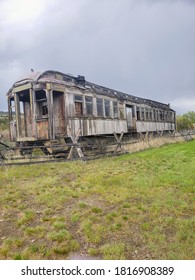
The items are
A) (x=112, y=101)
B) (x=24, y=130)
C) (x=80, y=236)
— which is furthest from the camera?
(x=112, y=101)

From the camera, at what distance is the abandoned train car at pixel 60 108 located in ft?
42.6

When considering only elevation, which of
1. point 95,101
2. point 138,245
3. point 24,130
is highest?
point 95,101

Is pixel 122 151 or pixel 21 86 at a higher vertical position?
pixel 21 86

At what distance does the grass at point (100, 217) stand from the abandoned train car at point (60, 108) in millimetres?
5754

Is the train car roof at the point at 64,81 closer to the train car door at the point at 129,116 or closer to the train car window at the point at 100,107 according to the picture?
the train car window at the point at 100,107

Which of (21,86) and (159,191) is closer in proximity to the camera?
(159,191)

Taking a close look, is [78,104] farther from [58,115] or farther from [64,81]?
[64,81]

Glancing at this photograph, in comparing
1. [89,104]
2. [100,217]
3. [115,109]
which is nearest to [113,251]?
[100,217]

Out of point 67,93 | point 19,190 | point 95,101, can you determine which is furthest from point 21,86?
point 19,190

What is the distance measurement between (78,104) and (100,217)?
10.9 meters

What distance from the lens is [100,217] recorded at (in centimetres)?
463

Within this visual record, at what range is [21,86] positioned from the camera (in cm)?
1351

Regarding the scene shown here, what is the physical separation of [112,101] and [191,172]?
1105 cm

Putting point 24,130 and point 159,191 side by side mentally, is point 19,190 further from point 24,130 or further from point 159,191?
point 24,130
